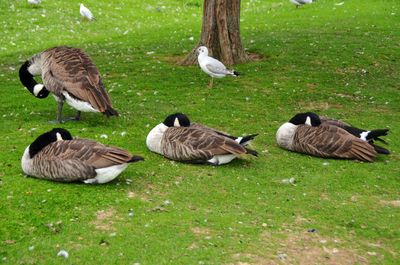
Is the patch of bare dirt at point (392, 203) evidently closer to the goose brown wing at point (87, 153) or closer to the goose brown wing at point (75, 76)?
the goose brown wing at point (87, 153)

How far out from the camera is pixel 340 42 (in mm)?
20125

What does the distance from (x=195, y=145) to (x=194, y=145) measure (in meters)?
0.02

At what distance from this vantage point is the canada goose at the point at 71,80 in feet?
36.0

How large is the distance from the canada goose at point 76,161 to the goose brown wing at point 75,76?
7.47 feet

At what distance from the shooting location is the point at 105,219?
7.46 m

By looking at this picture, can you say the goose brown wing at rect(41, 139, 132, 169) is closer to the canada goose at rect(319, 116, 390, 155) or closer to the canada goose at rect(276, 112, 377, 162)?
the canada goose at rect(276, 112, 377, 162)

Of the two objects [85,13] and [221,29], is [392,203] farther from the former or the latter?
[85,13]

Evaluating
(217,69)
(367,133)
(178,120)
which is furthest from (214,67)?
(367,133)

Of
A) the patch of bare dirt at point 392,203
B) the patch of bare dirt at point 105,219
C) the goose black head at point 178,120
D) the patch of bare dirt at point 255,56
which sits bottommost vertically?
the patch of bare dirt at point 255,56

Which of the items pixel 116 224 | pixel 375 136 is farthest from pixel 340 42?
pixel 116 224

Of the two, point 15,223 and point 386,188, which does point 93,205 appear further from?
point 386,188

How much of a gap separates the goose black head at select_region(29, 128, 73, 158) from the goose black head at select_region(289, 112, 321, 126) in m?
4.31

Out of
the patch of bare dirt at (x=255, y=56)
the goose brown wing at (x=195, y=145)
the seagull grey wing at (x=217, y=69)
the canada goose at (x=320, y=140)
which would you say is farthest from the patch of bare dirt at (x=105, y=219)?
the patch of bare dirt at (x=255, y=56)

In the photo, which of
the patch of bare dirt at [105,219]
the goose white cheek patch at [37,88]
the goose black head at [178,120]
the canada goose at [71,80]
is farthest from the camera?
the goose white cheek patch at [37,88]
